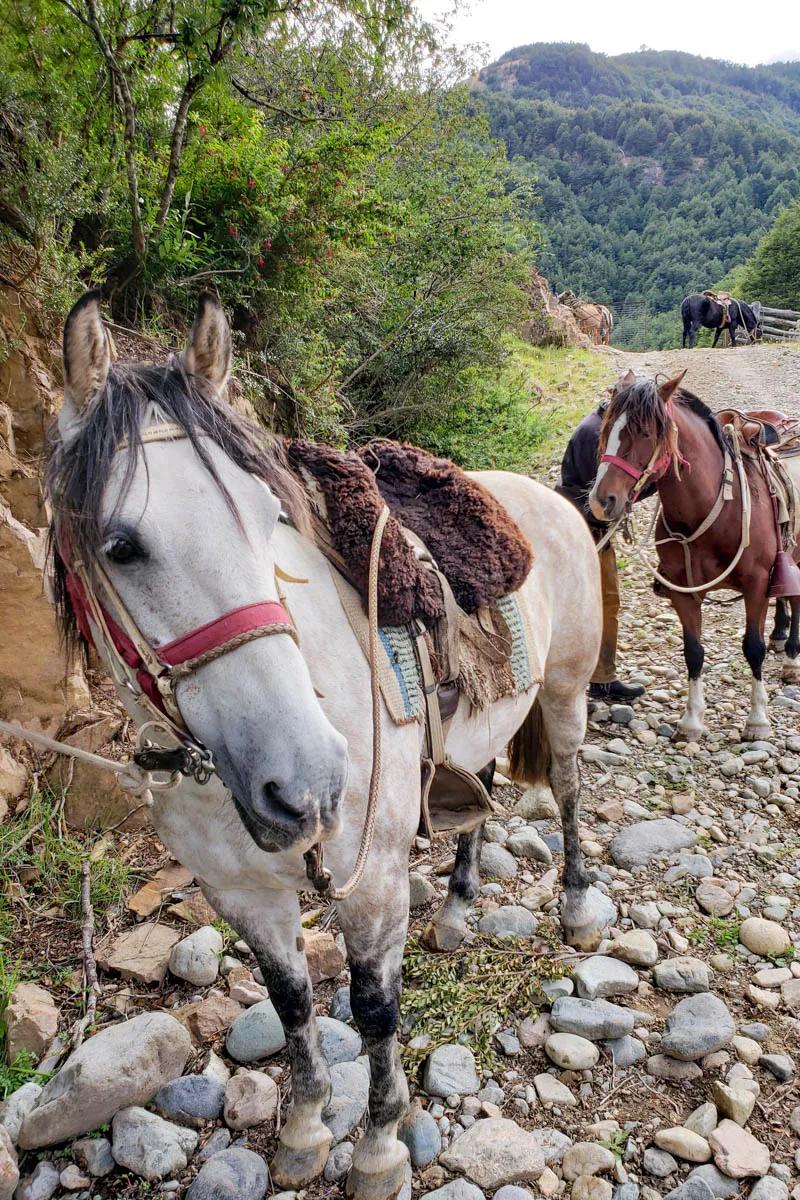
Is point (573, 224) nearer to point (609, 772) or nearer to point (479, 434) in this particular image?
point (479, 434)

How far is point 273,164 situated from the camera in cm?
462

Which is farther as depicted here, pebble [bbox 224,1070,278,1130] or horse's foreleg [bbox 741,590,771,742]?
horse's foreleg [bbox 741,590,771,742]

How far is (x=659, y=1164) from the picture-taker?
192cm

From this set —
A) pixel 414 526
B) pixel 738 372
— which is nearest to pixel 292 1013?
pixel 414 526

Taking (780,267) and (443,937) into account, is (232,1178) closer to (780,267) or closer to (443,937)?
(443,937)

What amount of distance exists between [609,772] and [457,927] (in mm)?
1672

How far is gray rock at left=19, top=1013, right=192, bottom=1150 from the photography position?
75.2 inches

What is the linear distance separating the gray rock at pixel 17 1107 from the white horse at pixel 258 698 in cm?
77

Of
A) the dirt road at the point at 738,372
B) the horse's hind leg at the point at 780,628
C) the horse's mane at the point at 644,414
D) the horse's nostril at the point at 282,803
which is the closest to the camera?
the horse's nostril at the point at 282,803

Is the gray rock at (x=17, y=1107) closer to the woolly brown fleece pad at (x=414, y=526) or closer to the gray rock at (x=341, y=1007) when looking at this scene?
the gray rock at (x=341, y=1007)

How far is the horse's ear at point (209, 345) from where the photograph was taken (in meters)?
1.39

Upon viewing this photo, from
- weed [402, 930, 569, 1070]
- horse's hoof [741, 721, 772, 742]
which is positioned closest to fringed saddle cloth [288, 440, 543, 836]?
weed [402, 930, 569, 1070]

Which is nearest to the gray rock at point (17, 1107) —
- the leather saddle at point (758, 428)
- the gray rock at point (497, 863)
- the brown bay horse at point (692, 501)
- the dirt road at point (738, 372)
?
the gray rock at point (497, 863)

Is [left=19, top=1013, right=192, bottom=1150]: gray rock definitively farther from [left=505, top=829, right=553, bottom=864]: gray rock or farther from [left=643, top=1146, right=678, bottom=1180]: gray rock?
[left=505, top=829, right=553, bottom=864]: gray rock
